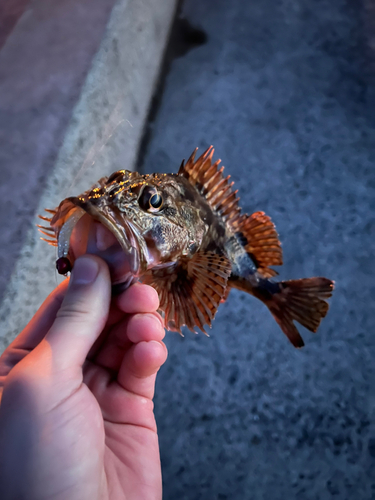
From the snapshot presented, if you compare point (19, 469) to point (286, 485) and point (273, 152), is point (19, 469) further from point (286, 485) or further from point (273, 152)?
point (273, 152)

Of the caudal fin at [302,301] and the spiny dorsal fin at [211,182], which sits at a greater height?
the spiny dorsal fin at [211,182]

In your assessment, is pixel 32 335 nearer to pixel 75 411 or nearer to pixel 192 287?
pixel 75 411

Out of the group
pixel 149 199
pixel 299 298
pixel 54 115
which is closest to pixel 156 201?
pixel 149 199

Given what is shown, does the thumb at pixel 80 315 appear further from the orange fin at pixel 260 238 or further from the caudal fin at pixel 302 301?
the caudal fin at pixel 302 301

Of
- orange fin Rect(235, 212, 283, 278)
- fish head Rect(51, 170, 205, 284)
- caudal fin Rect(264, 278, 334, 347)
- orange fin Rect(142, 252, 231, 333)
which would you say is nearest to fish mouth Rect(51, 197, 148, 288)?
fish head Rect(51, 170, 205, 284)

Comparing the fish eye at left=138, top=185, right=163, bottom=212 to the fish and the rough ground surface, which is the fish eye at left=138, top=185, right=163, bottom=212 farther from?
the rough ground surface

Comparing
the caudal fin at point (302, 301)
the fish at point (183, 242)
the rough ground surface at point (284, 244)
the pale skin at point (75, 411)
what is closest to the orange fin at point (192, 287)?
the fish at point (183, 242)

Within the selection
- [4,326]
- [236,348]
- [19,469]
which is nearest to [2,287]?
[4,326]
